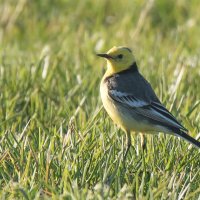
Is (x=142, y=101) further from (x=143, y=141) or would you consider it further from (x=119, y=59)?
(x=119, y=59)

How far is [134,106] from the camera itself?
5574mm

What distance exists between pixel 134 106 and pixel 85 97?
692 mm

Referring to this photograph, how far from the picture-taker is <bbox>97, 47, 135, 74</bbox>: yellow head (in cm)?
600

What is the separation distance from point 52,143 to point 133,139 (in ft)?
2.96

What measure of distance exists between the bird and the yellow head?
0.15ft

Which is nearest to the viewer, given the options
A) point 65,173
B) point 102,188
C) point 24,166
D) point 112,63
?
point 102,188

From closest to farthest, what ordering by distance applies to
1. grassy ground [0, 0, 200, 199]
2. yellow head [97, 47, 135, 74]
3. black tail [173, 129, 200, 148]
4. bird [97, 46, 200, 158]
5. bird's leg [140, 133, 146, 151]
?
grassy ground [0, 0, 200, 199]
black tail [173, 129, 200, 148]
bird's leg [140, 133, 146, 151]
bird [97, 46, 200, 158]
yellow head [97, 47, 135, 74]

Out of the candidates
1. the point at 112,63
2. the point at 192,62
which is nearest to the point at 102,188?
the point at 112,63

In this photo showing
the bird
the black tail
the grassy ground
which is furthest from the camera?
the bird

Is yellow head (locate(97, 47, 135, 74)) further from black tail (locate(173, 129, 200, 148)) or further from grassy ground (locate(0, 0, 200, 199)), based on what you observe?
black tail (locate(173, 129, 200, 148))

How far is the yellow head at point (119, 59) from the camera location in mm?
6004

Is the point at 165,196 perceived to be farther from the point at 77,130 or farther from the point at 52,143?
the point at 77,130

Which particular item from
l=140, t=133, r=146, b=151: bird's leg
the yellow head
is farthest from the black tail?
the yellow head

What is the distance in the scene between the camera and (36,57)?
762 centimetres
